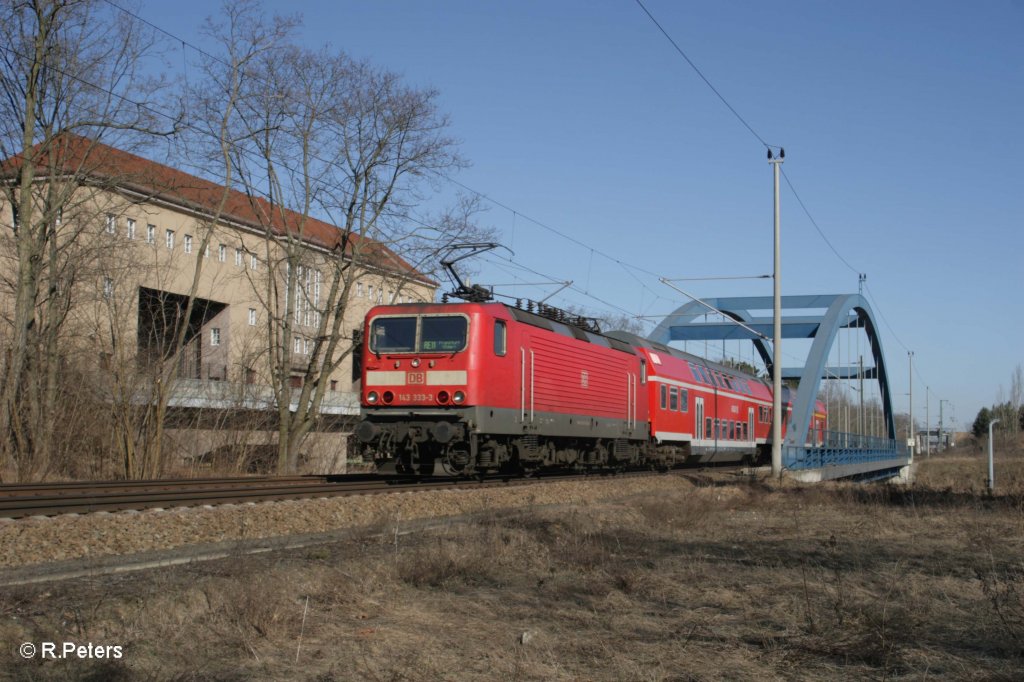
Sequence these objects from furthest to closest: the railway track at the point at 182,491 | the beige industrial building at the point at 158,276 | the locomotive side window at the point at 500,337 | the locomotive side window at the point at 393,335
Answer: the beige industrial building at the point at 158,276 → the locomotive side window at the point at 393,335 → the locomotive side window at the point at 500,337 → the railway track at the point at 182,491

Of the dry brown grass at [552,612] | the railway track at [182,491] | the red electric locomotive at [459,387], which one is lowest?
the dry brown grass at [552,612]

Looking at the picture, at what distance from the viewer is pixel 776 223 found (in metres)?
28.5

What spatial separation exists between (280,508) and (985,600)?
9411 millimetres

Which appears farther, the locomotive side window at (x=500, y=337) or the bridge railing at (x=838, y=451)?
the bridge railing at (x=838, y=451)

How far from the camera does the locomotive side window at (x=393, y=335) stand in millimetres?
19594

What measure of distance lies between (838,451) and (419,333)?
85.7 feet

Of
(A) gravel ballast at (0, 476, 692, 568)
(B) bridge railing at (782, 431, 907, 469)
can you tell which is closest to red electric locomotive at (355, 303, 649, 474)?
(A) gravel ballast at (0, 476, 692, 568)

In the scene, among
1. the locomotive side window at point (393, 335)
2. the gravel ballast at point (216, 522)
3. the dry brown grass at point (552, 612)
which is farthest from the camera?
the locomotive side window at point (393, 335)

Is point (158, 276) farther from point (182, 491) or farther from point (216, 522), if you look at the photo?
point (216, 522)

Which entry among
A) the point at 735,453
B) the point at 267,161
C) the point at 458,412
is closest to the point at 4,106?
the point at 267,161

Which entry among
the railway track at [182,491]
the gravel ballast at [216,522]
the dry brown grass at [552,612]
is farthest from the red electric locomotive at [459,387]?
the dry brown grass at [552,612]

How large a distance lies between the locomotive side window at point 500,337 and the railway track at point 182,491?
278 cm

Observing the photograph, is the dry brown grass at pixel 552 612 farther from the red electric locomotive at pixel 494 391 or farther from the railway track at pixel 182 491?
the red electric locomotive at pixel 494 391

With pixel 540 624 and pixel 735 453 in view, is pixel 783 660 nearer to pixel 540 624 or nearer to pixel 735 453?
pixel 540 624
